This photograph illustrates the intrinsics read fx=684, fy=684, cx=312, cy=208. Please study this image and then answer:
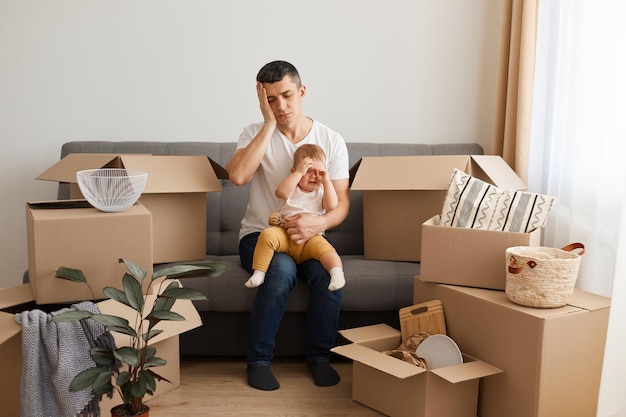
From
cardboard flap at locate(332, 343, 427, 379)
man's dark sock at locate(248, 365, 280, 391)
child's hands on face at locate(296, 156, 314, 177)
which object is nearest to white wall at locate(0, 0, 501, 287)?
child's hands on face at locate(296, 156, 314, 177)

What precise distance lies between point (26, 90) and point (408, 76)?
1878 millimetres

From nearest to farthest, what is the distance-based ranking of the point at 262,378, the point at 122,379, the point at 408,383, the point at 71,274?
1. the point at 122,379
2. the point at 71,274
3. the point at 408,383
4. the point at 262,378

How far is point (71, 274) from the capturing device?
202cm

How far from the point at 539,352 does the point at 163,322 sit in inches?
46.7

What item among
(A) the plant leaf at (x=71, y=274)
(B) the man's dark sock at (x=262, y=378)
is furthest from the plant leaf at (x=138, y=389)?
(B) the man's dark sock at (x=262, y=378)

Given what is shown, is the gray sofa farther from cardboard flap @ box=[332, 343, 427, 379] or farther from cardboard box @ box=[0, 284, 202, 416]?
cardboard flap @ box=[332, 343, 427, 379]

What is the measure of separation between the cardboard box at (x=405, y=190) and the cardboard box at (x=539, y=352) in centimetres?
59

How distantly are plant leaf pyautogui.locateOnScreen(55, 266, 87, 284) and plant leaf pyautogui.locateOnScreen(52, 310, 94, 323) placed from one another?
0.58 feet

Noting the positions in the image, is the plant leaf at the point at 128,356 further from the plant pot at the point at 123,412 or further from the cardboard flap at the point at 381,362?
the cardboard flap at the point at 381,362

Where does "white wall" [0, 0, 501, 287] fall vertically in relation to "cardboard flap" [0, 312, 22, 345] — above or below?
above

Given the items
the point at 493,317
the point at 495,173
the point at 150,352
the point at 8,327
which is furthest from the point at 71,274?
the point at 495,173

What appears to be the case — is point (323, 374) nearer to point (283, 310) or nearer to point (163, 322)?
point (283, 310)

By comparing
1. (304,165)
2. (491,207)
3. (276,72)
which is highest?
(276,72)

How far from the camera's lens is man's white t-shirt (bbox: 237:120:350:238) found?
107 inches
